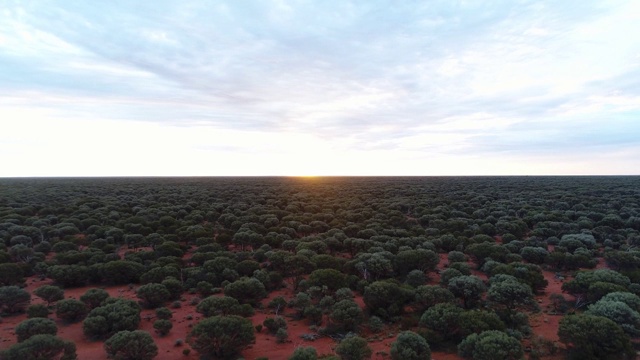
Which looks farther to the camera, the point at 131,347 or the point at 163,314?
the point at 163,314

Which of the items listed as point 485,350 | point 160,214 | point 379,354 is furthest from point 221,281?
point 160,214

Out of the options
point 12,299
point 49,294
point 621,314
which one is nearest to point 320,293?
point 621,314

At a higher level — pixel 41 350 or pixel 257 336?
pixel 41 350

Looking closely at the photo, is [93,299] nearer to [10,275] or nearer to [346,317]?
[10,275]

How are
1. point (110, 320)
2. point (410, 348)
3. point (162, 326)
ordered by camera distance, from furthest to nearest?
point (162, 326)
point (110, 320)
point (410, 348)

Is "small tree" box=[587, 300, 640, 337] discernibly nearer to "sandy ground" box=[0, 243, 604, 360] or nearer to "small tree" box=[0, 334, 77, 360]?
"sandy ground" box=[0, 243, 604, 360]

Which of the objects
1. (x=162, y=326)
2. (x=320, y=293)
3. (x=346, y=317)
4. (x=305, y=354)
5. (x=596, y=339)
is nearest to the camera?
(x=305, y=354)

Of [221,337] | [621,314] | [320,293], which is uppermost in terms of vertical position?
[621,314]
